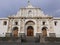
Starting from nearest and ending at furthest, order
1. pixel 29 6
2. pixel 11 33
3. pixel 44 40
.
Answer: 1. pixel 44 40
2. pixel 11 33
3. pixel 29 6

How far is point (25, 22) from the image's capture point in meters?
39.9

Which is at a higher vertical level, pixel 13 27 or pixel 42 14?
pixel 42 14

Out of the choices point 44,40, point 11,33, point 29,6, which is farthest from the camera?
point 29,6

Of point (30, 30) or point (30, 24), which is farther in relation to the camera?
point (30, 30)

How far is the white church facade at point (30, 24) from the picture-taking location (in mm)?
38969

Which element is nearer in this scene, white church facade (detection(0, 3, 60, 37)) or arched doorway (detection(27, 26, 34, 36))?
white church facade (detection(0, 3, 60, 37))

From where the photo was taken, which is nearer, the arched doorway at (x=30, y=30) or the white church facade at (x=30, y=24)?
the white church facade at (x=30, y=24)

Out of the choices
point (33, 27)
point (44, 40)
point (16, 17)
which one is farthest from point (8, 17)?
point (44, 40)

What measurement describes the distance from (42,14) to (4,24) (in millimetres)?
11156

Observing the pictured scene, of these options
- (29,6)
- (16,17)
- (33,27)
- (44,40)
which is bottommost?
(44,40)

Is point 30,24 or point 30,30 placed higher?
point 30,24

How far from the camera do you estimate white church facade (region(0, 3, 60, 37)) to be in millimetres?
38969

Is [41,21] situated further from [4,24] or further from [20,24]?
[4,24]

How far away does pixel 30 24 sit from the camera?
4012 cm
